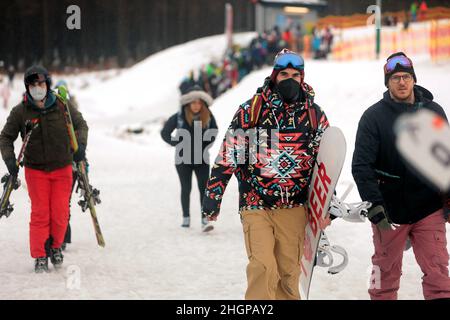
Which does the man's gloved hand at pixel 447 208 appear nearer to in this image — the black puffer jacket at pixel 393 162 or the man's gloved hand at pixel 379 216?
the black puffer jacket at pixel 393 162

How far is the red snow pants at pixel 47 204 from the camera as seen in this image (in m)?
5.84

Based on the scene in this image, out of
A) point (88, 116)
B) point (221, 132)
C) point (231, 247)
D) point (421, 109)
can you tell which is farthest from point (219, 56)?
point (421, 109)

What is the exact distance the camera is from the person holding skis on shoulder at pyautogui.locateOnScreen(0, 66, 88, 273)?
5.73 meters

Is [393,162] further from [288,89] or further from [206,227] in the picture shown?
[206,227]

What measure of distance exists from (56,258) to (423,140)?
127 inches

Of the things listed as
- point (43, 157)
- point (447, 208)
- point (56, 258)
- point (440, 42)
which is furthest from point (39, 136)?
point (440, 42)

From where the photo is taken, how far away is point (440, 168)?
4207 mm

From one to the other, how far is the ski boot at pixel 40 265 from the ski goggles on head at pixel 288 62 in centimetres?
288

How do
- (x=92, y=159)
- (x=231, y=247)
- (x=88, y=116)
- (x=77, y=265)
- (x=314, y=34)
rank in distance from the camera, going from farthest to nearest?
(x=88, y=116), (x=314, y=34), (x=92, y=159), (x=231, y=247), (x=77, y=265)

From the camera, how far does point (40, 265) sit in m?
5.90

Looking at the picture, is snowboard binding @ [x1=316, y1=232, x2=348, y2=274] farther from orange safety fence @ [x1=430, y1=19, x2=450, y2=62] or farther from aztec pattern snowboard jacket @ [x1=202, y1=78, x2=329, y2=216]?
orange safety fence @ [x1=430, y1=19, x2=450, y2=62]

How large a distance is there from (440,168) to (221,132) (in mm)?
13160

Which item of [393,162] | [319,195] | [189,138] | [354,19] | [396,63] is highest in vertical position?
[354,19]
